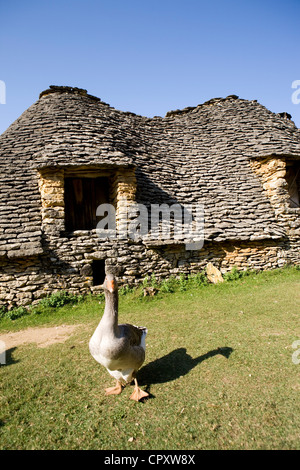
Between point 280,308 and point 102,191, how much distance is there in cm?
734

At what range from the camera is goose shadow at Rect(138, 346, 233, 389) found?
383 centimetres

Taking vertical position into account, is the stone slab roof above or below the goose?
above

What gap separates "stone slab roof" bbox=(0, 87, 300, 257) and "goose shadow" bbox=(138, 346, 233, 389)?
15.9ft

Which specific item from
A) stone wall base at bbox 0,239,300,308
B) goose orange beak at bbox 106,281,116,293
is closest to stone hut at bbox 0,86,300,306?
stone wall base at bbox 0,239,300,308

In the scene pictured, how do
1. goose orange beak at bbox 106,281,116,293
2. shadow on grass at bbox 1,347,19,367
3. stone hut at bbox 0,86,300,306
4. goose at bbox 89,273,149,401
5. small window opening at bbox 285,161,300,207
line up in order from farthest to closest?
small window opening at bbox 285,161,300,207 < stone hut at bbox 0,86,300,306 < shadow on grass at bbox 1,347,19,367 < goose orange beak at bbox 106,281,116,293 < goose at bbox 89,273,149,401

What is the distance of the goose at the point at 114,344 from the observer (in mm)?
2990

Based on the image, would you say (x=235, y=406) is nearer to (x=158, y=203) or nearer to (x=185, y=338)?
(x=185, y=338)

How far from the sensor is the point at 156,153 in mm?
11234

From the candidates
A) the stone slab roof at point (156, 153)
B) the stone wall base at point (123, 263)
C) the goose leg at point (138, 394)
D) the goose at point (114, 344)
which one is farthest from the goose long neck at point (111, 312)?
the stone wall base at point (123, 263)

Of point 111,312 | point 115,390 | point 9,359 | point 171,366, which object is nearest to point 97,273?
point 9,359

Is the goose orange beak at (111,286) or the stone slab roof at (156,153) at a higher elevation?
the stone slab roof at (156,153)

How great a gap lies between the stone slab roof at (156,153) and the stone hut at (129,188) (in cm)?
5

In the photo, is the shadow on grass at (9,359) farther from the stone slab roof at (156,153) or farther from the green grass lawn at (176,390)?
the stone slab roof at (156,153)

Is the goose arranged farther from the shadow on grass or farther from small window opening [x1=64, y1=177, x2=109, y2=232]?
small window opening [x1=64, y1=177, x2=109, y2=232]
